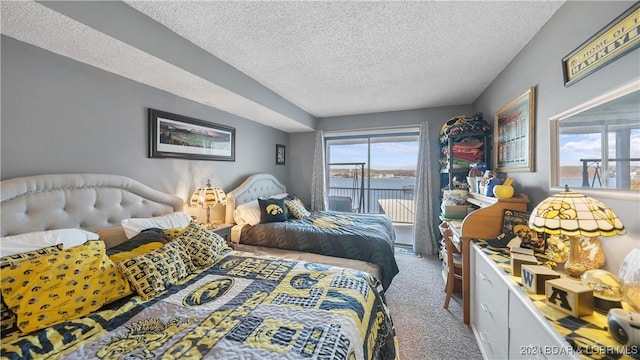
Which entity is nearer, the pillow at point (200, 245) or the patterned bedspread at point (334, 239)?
the pillow at point (200, 245)

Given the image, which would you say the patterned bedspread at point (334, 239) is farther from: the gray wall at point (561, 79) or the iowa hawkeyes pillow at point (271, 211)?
the gray wall at point (561, 79)

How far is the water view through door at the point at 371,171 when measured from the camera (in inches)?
178

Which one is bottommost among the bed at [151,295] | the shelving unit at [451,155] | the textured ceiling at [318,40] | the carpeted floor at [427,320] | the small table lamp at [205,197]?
the carpeted floor at [427,320]

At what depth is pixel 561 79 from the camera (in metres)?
1.50

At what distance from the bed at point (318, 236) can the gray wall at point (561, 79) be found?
135 centimetres

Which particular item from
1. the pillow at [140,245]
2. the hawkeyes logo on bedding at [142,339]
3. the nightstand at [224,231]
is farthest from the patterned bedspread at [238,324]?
the nightstand at [224,231]

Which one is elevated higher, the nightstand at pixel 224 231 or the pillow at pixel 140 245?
the pillow at pixel 140 245

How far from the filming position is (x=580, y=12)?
1335 millimetres

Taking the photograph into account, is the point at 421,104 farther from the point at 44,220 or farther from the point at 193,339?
the point at 44,220

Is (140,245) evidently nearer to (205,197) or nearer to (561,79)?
(205,197)

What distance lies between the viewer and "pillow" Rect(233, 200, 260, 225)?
2918 mm

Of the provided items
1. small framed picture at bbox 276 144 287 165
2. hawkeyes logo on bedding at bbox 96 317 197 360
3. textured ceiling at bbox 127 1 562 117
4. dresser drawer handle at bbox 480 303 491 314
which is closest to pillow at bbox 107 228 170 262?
hawkeyes logo on bedding at bbox 96 317 197 360

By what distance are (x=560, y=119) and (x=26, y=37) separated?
3.39 m

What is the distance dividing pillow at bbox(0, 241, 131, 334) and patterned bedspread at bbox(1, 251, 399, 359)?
0.22 ft
